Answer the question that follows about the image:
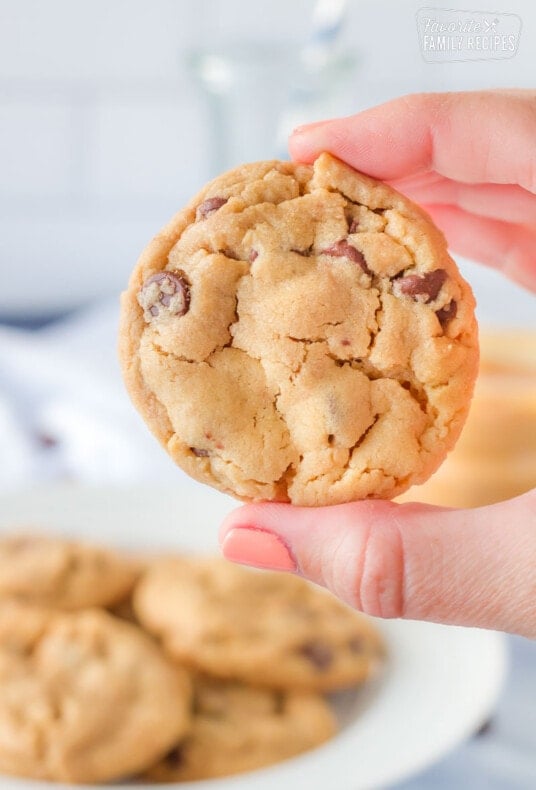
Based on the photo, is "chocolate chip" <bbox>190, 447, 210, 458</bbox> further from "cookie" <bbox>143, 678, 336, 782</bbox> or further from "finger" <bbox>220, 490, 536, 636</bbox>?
"cookie" <bbox>143, 678, 336, 782</bbox>

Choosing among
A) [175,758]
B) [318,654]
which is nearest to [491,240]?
[318,654]

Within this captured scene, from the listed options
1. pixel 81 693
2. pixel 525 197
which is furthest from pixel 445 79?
pixel 81 693

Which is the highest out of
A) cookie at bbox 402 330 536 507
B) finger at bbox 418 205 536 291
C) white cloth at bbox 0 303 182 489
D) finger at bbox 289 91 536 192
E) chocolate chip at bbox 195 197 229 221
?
finger at bbox 289 91 536 192

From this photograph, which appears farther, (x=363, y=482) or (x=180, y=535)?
(x=180, y=535)

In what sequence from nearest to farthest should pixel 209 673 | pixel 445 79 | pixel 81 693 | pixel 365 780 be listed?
1. pixel 365 780
2. pixel 81 693
3. pixel 209 673
4. pixel 445 79

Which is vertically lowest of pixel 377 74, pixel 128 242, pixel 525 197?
pixel 128 242

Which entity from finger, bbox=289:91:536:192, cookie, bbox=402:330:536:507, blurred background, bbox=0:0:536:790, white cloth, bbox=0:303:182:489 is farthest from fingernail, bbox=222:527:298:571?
blurred background, bbox=0:0:536:790

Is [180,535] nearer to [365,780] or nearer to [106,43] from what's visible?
[365,780]
